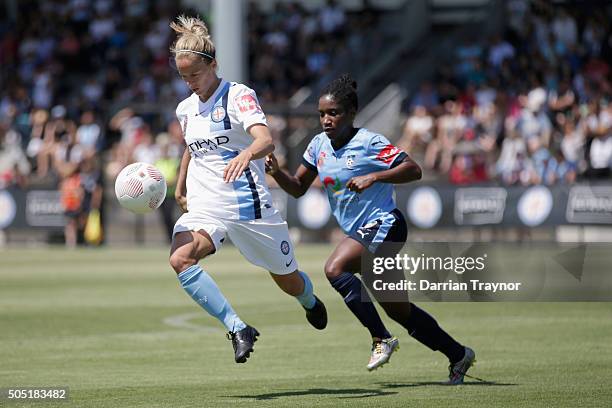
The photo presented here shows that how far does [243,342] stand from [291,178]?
152 cm

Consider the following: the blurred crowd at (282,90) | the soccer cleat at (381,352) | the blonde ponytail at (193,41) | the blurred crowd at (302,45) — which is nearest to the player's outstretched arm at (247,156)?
the blonde ponytail at (193,41)

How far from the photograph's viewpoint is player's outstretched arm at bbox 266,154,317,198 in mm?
9352

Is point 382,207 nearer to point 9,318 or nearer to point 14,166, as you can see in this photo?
point 9,318

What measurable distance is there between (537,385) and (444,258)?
110 centimetres

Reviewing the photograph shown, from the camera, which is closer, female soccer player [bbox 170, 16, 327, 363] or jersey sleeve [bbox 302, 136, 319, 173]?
female soccer player [bbox 170, 16, 327, 363]

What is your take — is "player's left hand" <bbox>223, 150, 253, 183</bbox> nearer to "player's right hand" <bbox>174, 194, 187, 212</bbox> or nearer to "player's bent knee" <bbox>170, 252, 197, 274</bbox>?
"player's bent knee" <bbox>170, 252, 197, 274</bbox>

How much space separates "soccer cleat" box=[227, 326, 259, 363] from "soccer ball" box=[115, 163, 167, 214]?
1359 millimetres

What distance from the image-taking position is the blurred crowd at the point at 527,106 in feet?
80.3

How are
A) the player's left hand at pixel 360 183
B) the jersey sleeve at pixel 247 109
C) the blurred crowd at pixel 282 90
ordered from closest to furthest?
the player's left hand at pixel 360 183 → the jersey sleeve at pixel 247 109 → the blurred crowd at pixel 282 90

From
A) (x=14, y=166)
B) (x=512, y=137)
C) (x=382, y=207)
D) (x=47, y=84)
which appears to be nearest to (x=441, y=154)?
(x=512, y=137)

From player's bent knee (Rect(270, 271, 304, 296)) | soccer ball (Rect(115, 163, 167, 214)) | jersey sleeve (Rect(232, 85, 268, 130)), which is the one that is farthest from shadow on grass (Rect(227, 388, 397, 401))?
jersey sleeve (Rect(232, 85, 268, 130))

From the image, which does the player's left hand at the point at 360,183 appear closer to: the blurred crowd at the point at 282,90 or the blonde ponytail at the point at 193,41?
the blonde ponytail at the point at 193,41

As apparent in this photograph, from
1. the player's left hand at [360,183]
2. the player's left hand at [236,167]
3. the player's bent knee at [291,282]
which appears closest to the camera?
the player's left hand at [236,167]

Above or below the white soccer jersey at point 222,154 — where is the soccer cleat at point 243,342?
below
